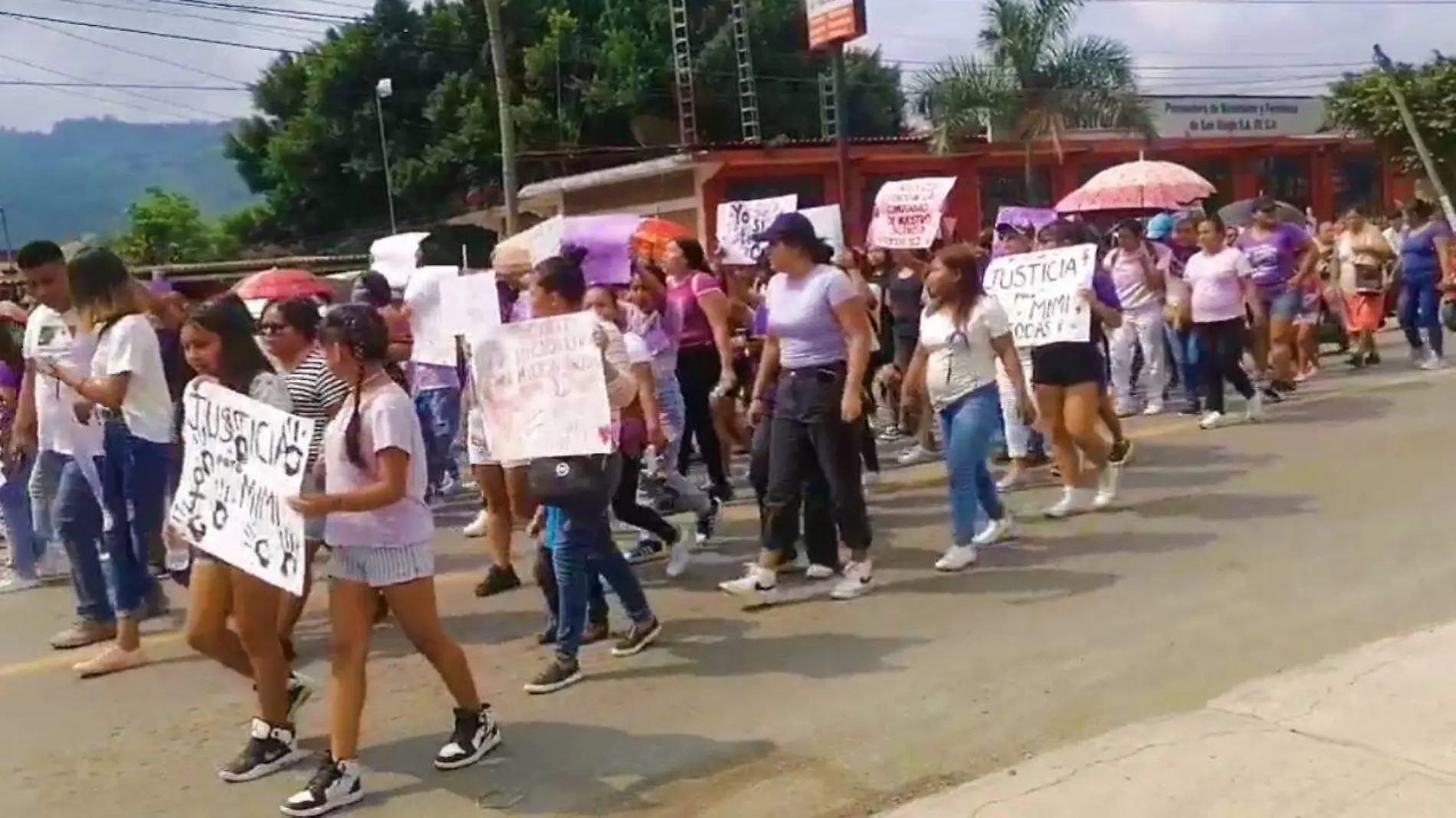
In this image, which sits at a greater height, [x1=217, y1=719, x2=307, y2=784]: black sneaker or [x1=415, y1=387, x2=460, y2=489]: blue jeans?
[x1=415, y1=387, x2=460, y2=489]: blue jeans

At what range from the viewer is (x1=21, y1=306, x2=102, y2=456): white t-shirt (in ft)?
23.5

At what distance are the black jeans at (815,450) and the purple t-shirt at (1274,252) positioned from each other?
24.7 feet

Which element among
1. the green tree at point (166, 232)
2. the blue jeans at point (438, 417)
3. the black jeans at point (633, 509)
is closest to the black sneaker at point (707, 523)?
the black jeans at point (633, 509)

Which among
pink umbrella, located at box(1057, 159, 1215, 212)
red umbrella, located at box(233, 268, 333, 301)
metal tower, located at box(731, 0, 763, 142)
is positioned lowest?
red umbrella, located at box(233, 268, 333, 301)

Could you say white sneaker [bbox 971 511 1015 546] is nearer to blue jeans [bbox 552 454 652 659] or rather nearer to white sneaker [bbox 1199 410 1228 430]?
blue jeans [bbox 552 454 652 659]

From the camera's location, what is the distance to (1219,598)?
7082 millimetres

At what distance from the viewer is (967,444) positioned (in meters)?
7.80

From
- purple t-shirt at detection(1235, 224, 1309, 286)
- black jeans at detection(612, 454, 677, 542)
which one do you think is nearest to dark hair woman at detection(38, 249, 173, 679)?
black jeans at detection(612, 454, 677, 542)

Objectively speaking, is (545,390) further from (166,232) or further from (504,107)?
(166,232)

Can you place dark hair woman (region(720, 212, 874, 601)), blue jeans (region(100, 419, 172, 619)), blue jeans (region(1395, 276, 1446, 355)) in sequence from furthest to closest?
blue jeans (region(1395, 276, 1446, 355))
dark hair woman (region(720, 212, 874, 601))
blue jeans (region(100, 419, 172, 619))

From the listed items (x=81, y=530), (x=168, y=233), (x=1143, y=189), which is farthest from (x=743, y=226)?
(x=168, y=233)

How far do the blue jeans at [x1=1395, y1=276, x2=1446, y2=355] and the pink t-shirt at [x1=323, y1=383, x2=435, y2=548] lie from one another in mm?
12588

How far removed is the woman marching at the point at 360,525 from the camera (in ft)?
16.4

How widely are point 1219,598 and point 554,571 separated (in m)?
2.99
